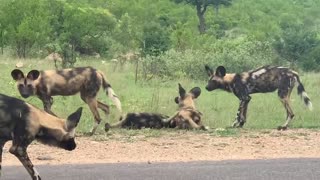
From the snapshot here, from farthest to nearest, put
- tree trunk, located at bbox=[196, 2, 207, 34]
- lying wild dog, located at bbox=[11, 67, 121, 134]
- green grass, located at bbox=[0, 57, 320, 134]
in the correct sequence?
tree trunk, located at bbox=[196, 2, 207, 34], green grass, located at bbox=[0, 57, 320, 134], lying wild dog, located at bbox=[11, 67, 121, 134]

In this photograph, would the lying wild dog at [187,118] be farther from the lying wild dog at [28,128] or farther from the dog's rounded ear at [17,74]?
the lying wild dog at [28,128]

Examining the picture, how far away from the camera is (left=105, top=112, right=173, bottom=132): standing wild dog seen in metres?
9.95

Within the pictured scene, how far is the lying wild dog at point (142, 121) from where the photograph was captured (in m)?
9.95

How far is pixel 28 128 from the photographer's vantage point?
5.65m

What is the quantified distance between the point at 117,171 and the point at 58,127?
72cm

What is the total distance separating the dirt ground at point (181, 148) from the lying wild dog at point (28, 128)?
1031mm

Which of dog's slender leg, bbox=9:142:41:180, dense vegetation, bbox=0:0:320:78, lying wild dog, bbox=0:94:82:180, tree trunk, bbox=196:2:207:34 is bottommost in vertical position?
dog's slender leg, bbox=9:142:41:180

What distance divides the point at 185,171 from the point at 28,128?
1555 millimetres

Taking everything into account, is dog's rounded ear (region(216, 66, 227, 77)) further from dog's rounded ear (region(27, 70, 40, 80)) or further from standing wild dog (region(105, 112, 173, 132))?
dog's rounded ear (region(27, 70, 40, 80))

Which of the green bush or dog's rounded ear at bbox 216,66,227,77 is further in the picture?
the green bush

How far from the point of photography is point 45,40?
1017 inches

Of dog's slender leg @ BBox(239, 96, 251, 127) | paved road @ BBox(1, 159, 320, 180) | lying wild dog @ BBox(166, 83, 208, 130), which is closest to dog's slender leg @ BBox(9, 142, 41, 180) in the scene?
paved road @ BBox(1, 159, 320, 180)

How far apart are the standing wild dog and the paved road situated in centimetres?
329

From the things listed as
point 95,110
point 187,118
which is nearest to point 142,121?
point 187,118
